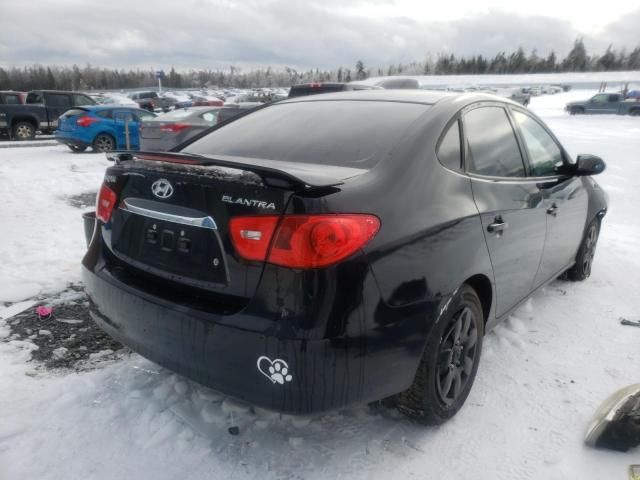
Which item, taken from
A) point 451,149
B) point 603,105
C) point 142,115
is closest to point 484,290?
point 451,149

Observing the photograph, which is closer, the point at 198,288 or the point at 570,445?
the point at 198,288

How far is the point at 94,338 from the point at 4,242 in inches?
99.3

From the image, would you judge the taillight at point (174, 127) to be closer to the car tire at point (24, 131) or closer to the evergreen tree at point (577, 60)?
the car tire at point (24, 131)

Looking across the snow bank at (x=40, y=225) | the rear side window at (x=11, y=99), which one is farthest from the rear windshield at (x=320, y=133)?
the rear side window at (x=11, y=99)

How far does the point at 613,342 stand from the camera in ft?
10.8

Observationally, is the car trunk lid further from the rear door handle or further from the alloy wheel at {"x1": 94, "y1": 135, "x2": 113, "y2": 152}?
the alloy wheel at {"x1": 94, "y1": 135, "x2": 113, "y2": 152}

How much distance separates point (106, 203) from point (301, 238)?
1.16m

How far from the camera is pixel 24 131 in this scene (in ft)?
55.9

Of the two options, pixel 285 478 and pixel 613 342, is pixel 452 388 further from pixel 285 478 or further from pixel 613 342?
pixel 613 342

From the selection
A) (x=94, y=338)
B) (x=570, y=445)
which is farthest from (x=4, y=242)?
(x=570, y=445)

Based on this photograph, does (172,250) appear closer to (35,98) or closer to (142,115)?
(142,115)

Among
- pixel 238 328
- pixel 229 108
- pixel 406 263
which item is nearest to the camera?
pixel 238 328

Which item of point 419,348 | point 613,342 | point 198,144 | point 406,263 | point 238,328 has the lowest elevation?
point 613,342

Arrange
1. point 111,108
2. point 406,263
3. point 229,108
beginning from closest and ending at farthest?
point 406,263 → point 229,108 → point 111,108
